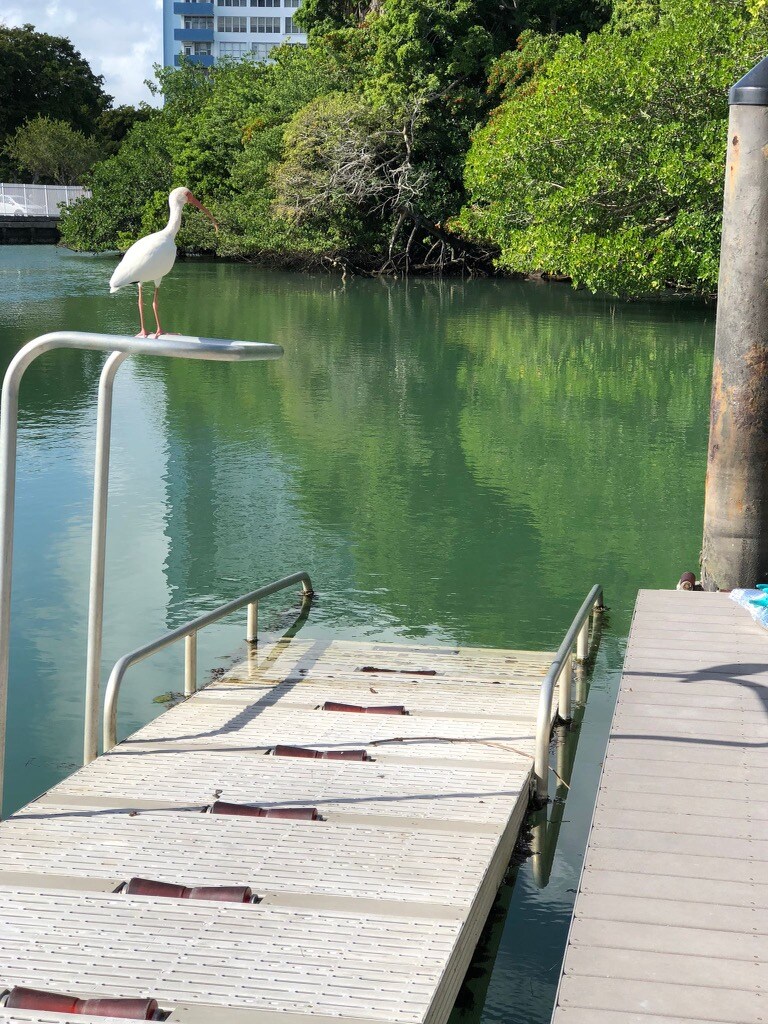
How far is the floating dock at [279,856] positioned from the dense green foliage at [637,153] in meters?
17.4

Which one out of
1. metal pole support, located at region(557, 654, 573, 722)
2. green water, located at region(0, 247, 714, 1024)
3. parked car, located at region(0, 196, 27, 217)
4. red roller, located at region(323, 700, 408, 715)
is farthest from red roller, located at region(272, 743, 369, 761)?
parked car, located at region(0, 196, 27, 217)

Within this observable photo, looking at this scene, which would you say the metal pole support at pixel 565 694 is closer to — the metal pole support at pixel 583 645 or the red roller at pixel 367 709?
the red roller at pixel 367 709

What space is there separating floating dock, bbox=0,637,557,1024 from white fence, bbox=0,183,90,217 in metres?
56.6

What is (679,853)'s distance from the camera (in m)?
3.47

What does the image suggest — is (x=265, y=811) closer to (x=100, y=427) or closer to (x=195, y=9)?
(x=100, y=427)

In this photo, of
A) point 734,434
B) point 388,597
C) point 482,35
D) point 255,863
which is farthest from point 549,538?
point 482,35

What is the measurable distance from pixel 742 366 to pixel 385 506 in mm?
5287

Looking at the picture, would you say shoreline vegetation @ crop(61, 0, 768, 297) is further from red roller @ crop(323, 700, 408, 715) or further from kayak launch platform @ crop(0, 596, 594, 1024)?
kayak launch platform @ crop(0, 596, 594, 1024)

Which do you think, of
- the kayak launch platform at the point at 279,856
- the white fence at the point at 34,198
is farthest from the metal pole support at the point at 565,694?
the white fence at the point at 34,198

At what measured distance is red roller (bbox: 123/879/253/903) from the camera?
3561mm

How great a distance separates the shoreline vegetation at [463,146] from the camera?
2205 centimetres

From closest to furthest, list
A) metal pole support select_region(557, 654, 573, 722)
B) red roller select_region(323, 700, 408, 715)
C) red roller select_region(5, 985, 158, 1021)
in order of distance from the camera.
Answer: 1. red roller select_region(5, 985, 158, 1021)
2. red roller select_region(323, 700, 408, 715)
3. metal pole support select_region(557, 654, 573, 722)

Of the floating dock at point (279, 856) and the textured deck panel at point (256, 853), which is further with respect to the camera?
the textured deck panel at point (256, 853)

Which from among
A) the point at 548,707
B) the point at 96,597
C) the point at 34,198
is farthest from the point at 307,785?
the point at 34,198
